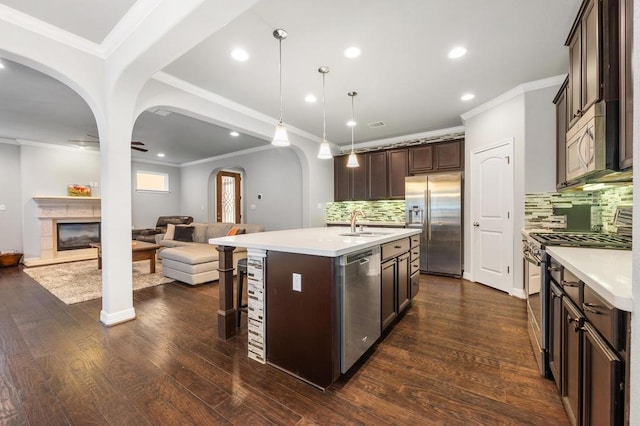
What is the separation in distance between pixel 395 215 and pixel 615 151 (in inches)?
169

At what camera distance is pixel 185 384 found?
5.90ft

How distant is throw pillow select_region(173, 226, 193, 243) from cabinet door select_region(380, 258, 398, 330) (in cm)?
507

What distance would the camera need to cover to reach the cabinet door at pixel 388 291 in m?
2.39

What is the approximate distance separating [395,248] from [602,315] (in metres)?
1.68

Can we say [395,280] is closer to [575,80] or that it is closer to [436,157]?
[575,80]

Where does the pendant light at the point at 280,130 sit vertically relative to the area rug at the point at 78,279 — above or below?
above

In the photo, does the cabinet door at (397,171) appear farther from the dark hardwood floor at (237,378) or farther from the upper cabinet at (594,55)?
the upper cabinet at (594,55)

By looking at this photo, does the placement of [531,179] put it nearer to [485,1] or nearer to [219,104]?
[485,1]

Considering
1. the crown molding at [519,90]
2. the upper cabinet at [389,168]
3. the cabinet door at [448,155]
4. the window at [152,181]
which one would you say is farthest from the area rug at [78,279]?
the crown molding at [519,90]

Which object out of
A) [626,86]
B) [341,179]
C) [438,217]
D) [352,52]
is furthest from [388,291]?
[341,179]

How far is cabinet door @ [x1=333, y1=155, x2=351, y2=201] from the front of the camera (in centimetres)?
604

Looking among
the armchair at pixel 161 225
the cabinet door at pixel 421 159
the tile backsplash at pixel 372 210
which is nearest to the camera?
the cabinet door at pixel 421 159

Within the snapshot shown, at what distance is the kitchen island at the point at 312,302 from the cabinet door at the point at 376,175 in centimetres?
332

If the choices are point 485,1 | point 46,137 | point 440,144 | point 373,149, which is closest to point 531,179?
point 440,144
